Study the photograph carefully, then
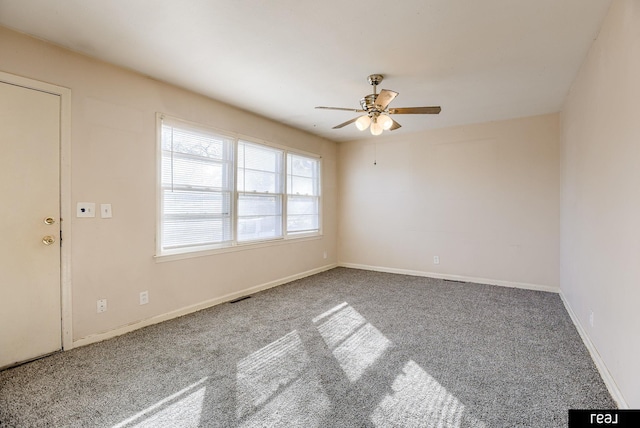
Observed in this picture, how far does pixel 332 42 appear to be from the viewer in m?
2.45

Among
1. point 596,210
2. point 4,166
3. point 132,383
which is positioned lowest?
point 132,383

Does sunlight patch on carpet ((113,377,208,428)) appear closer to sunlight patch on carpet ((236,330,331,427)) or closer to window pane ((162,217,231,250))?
sunlight patch on carpet ((236,330,331,427))

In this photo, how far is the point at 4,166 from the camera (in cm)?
223

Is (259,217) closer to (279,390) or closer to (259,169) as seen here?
(259,169)

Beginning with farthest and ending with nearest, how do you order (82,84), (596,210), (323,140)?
(323,140) < (82,84) < (596,210)

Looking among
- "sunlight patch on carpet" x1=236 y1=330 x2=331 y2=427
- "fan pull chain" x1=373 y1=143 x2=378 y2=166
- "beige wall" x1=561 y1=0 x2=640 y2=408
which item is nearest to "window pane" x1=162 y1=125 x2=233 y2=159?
"sunlight patch on carpet" x1=236 y1=330 x2=331 y2=427

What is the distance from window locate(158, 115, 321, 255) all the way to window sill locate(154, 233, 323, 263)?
4cm

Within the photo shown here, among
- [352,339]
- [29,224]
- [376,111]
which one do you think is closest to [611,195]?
[376,111]

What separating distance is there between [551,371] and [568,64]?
2.71 m

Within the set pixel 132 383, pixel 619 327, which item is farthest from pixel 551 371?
pixel 132 383

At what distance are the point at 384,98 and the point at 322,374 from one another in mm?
2402

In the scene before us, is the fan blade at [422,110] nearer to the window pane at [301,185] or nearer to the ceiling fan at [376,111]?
the ceiling fan at [376,111]

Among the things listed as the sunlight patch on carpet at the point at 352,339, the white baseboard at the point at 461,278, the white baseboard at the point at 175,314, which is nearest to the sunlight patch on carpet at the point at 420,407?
the sunlight patch on carpet at the point at 352,339

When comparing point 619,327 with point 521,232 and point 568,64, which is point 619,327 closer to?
point 568,64
